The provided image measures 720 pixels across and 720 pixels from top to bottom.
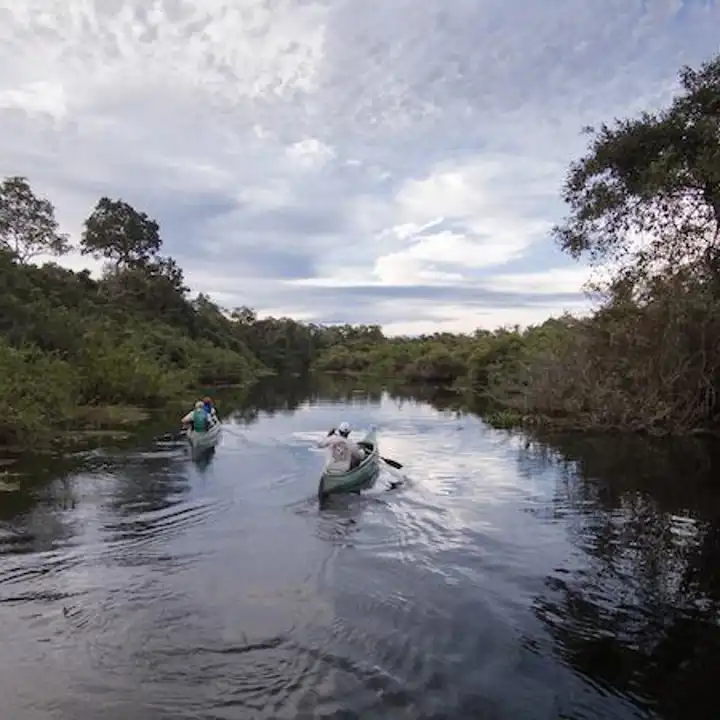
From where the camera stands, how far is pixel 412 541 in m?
12.7

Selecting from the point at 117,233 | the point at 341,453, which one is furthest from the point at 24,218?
the point at 341,453

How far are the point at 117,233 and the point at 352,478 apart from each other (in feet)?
192

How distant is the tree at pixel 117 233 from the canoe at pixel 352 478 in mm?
56578

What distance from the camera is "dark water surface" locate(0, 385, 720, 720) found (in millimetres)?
6883

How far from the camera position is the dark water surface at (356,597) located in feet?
22.6

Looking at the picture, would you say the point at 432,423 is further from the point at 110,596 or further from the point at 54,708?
the point at 54,708

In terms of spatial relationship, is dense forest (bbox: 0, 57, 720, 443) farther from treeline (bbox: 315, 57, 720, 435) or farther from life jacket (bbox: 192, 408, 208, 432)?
life jacket (bbox: 192, 408, 208, 432)

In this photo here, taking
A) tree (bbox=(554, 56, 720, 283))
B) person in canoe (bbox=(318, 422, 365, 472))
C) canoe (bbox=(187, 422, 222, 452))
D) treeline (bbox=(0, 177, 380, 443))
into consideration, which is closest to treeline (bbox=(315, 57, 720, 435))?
tree (bbox=(554, 56, 720, 283))

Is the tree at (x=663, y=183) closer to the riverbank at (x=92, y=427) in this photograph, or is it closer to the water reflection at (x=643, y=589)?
the water reflection at (x=643, y=589)

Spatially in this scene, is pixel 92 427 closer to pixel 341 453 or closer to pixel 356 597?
pixel 341 453

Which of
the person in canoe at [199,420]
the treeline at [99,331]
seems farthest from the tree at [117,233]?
the person in canoe at [199,420]

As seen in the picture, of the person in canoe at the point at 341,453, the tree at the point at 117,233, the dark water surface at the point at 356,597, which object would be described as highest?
the tree at the point at 117,233

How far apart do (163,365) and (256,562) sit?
39431mm

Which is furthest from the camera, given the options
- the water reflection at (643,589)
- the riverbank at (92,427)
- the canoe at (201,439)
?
the canoe at (201,439)
